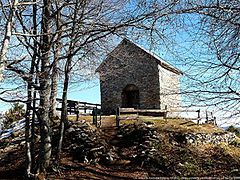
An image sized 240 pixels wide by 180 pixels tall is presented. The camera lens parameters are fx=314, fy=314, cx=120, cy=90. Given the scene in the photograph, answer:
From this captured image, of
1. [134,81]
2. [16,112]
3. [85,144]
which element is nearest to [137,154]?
[85,144]

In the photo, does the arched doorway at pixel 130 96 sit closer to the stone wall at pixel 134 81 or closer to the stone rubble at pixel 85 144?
the stone wall at pixel 134 81

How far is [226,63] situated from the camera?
5.28m

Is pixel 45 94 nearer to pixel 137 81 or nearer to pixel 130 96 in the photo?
pixel 137 81

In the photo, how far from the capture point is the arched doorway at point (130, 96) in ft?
71.6

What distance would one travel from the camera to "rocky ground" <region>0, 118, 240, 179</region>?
10211mm

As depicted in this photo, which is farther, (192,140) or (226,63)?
(192,140)

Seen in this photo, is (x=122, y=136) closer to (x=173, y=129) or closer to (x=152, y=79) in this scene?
(x=173, y=129)

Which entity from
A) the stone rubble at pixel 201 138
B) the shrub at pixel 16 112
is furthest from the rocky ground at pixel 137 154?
the shrub at pixel 16 112

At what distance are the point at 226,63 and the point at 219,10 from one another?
0.91 metres

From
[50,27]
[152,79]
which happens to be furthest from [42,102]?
[152,79]

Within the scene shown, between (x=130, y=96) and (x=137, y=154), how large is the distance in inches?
433

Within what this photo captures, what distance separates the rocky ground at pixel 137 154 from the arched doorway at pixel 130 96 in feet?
24.6

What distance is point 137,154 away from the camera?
11359 mm

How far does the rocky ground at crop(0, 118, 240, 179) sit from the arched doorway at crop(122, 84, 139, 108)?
7.50 metres
